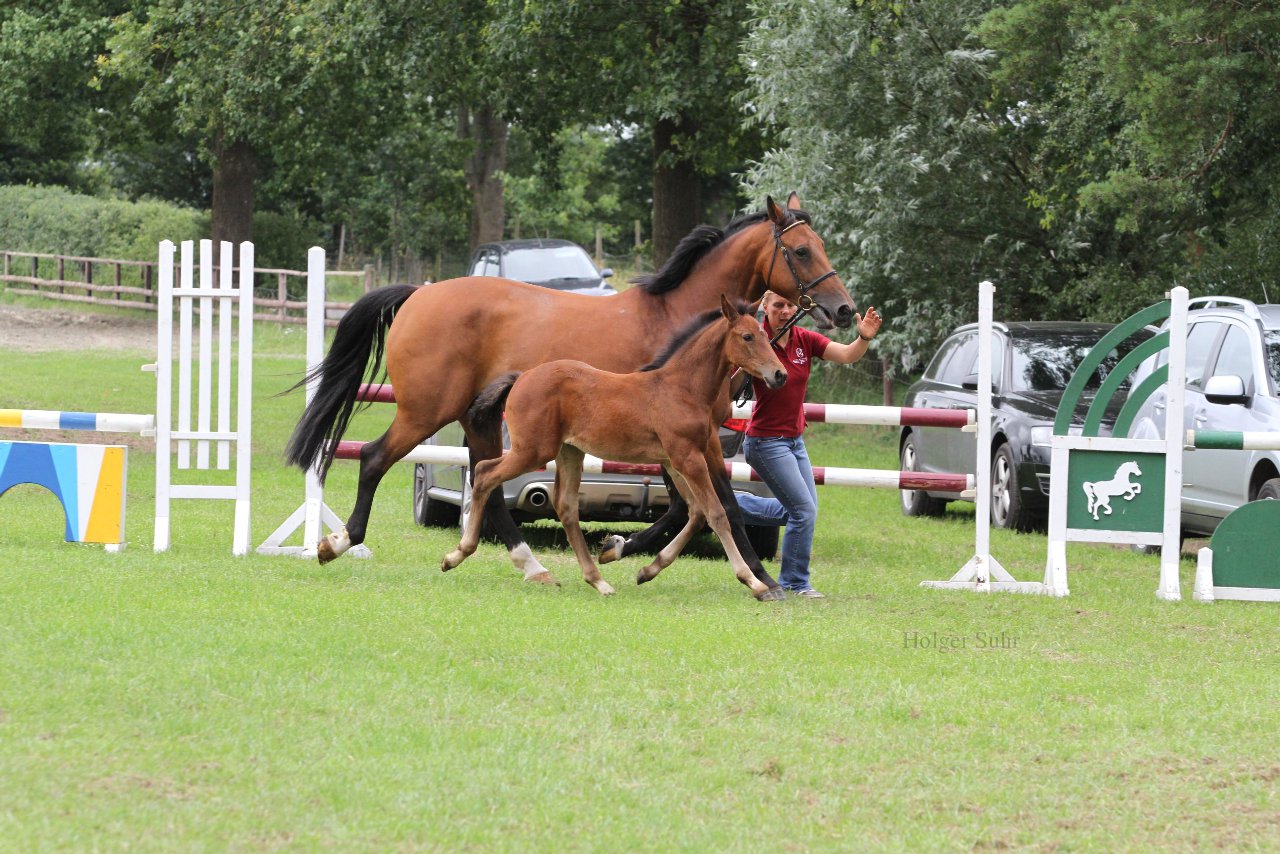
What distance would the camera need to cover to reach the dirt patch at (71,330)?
32969mm

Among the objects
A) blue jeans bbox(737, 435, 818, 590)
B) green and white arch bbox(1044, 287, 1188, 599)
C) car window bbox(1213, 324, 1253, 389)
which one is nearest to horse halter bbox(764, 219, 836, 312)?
blue jeans bbox(737, 435, 818, 590)

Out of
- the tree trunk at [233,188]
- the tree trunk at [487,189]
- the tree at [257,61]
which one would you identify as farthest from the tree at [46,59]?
the tree trunk at [487,189]

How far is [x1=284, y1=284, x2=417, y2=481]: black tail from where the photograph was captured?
33.0 feet

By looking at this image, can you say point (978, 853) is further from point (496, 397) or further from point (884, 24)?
point (884, 24)

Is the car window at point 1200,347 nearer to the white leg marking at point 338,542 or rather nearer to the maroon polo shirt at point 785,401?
the maroon polo shirt at point 785,401

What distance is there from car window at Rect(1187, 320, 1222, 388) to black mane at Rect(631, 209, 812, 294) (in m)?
4.76

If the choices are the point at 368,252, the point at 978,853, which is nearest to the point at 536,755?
the point at 978,853

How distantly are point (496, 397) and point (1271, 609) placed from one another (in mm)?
4807

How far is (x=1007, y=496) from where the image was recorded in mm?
14289

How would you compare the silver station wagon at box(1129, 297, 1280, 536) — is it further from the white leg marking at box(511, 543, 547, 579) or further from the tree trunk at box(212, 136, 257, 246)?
the tree trunk at box(212, 136, 257, 246)

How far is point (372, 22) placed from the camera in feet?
74.8

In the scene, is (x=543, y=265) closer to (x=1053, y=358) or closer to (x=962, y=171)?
(x=962, y=171)

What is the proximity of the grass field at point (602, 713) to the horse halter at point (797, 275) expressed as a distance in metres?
1.73

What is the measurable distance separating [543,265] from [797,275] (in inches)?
593
